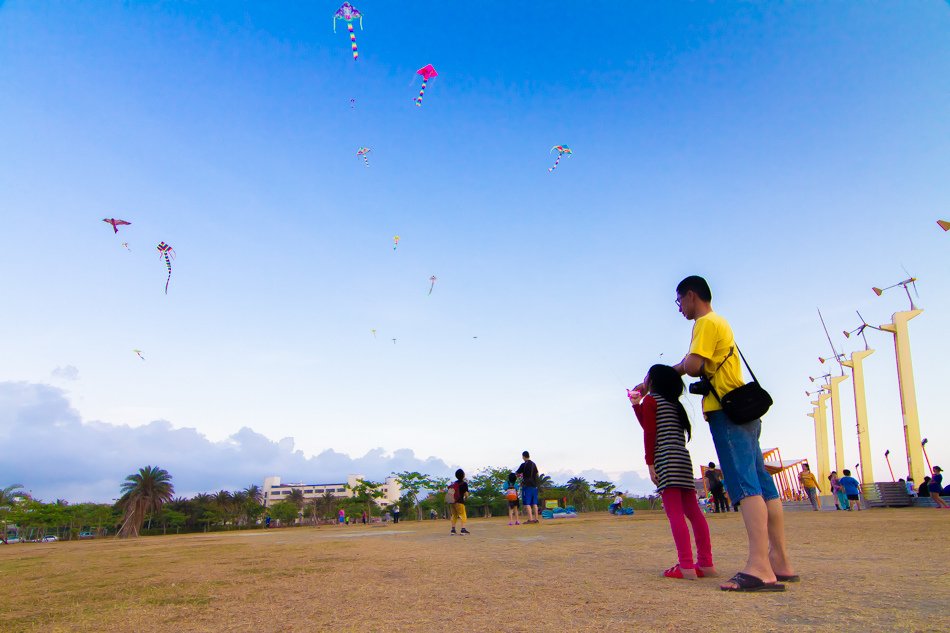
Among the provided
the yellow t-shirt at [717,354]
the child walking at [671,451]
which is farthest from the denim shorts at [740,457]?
the child walking at [671,451]

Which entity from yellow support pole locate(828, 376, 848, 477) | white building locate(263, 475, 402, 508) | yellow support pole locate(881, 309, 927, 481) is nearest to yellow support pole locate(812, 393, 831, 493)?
yellow support pole locate(828, 376, 848, 477)

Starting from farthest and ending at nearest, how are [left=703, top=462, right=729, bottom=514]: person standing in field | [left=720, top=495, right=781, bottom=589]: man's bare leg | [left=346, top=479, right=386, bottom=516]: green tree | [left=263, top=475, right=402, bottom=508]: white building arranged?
[left=263, top=475, right=402, bottom=508]: white building
[left=346, top=479, right=386, bottom=516]: green tree
[left=703, top=462, right=729, bottom=514]: person standing in field
[left=720, top=495, right=781, bottom=589]: man's bare leg

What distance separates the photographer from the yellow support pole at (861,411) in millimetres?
30344

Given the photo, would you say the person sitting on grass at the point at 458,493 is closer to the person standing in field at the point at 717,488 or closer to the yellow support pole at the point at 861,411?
the person standing in field at the point at 717,488

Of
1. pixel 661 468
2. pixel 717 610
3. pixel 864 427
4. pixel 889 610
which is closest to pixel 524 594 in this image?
pixel 717 610

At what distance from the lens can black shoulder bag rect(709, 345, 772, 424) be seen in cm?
331

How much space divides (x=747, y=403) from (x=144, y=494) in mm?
75729

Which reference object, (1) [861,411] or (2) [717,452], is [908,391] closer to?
(1) [861,411]

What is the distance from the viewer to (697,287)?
3.79 meters

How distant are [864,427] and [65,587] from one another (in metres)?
37.6

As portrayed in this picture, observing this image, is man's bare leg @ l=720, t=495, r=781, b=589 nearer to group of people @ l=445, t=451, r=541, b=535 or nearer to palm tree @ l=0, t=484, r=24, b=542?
group of people @ l=445, t=451, r=541, b=535

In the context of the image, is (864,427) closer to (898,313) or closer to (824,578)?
(898,313)

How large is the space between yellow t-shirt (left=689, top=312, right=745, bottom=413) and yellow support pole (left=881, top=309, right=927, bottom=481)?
28.2 metres

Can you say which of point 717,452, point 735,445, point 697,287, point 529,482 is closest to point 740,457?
point 735,445
